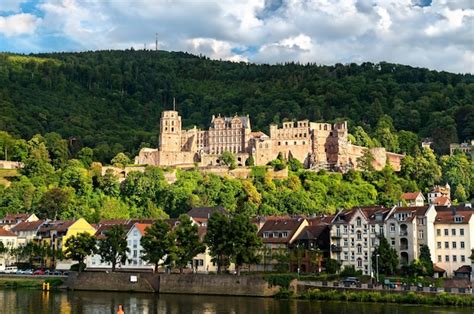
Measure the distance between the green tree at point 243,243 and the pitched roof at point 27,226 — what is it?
42961mm

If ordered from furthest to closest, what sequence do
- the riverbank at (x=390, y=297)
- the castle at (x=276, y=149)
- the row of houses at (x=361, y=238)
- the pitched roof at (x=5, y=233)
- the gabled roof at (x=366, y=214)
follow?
the castle at (x=276, y=149), the pitched roof at (x=5, y=233), the gabled roof at (x=366, y=214), the row of houses at (x=361, y=238), the riverbank at (x=390, y=297)

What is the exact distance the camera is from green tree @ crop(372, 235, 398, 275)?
7769cm

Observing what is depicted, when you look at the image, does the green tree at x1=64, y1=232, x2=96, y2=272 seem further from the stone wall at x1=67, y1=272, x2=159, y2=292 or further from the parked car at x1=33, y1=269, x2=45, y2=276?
the parked car at x1=33, y1=269, x2=45, y2=276

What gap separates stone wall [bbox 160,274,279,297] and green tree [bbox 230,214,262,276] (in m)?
3.07

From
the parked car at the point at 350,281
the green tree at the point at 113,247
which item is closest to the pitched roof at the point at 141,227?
the green tree at the point at 113,247

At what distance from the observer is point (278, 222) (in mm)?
94750

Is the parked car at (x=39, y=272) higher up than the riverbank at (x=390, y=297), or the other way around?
the parked car at (x=39, y=272)

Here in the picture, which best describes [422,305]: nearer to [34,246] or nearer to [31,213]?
[34,246]

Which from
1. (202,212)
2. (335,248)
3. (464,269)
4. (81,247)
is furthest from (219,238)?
(202,212)

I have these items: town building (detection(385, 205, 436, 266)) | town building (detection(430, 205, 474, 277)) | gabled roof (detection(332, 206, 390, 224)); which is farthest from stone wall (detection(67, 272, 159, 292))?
town building (detection(430, 205, 474, 277))

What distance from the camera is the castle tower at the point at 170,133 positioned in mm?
173700

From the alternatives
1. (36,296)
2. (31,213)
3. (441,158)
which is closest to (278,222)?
(36,296)

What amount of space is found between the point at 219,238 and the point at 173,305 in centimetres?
1210

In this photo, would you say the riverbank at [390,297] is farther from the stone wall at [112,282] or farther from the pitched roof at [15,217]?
the pitched roof at [15,217]
